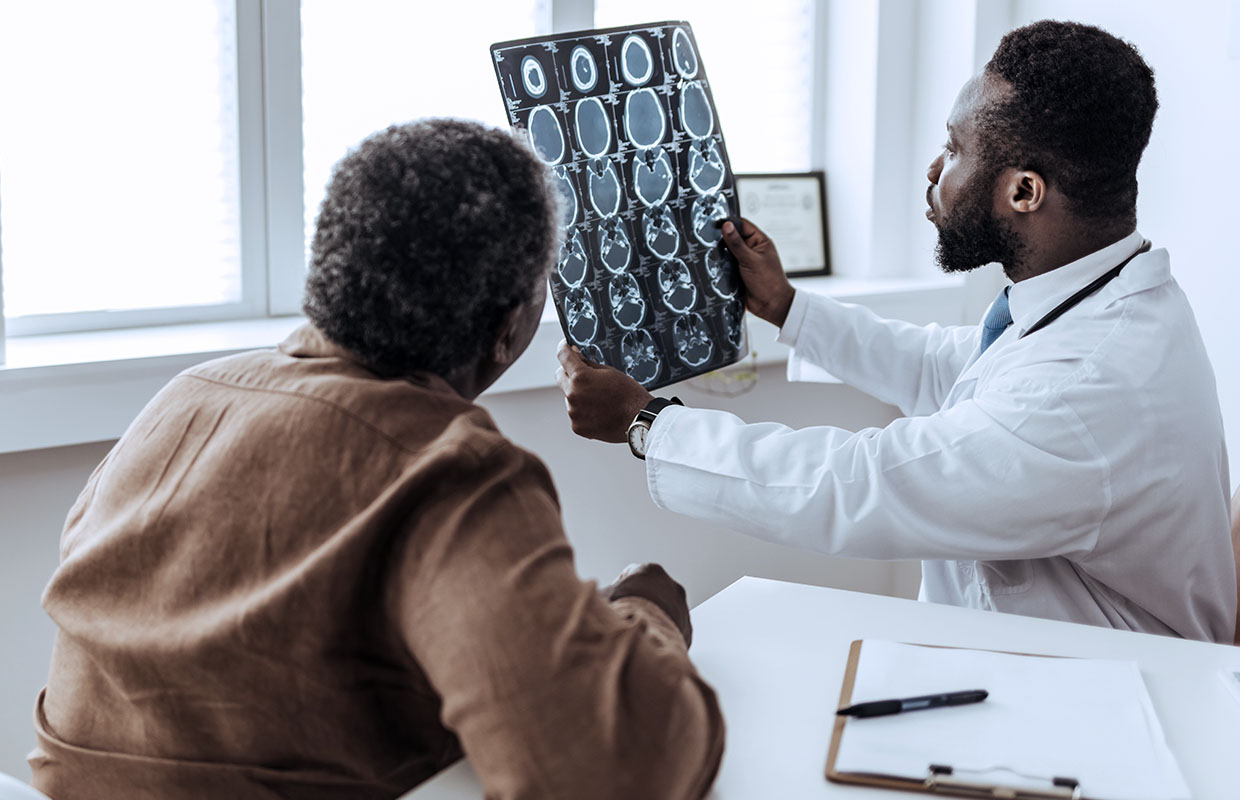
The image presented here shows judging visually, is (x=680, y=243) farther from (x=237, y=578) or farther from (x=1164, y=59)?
(x=1164, y=59)

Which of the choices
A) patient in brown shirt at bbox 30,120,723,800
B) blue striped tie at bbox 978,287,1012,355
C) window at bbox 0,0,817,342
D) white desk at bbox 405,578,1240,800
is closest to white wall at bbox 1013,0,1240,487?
blue striped tie at bbox 978,287,1012,355

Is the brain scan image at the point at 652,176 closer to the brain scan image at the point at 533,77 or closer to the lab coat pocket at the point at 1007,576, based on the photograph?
the brain scan image at the point at 533,77

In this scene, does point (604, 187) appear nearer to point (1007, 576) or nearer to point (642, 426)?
point (642, 426)

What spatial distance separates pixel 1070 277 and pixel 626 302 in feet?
2.03

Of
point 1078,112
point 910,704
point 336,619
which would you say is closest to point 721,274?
point 1078,112

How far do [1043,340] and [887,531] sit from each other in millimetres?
346

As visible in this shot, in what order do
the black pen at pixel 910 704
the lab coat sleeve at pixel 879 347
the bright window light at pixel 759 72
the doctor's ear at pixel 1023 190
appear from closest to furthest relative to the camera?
the black pen at pixel 910 704 → the doctor's ear at pixel 1023 190 → the lab coat sleeve at pixel 879 347 → the bright window light at pixel 759 72

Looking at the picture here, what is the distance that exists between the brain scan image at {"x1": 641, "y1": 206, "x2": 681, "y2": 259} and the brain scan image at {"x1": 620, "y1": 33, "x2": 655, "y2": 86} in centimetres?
19

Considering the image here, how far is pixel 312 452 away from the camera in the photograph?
888 mm

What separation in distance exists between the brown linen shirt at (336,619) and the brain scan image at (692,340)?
83cm

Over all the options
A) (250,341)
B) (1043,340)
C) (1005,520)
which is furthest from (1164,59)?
(250,341)

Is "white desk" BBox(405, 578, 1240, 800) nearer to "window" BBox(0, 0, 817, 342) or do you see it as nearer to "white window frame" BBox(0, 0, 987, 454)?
"white window frame" BBox(0, 0, 987, 454)

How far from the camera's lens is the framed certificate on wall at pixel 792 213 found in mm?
3055

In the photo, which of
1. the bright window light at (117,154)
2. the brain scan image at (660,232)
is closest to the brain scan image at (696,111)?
the brain scan image at (660,232)
